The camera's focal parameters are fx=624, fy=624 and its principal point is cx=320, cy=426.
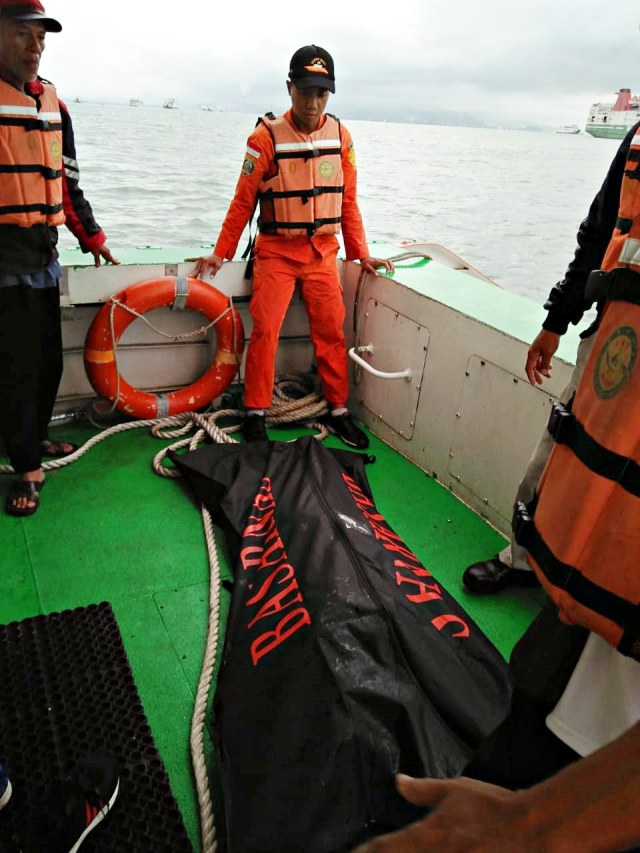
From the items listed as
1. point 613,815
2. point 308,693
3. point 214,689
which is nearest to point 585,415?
point 613,815

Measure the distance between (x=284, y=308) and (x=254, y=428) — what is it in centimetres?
57

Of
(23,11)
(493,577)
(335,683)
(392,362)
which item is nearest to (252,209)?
(392,362)

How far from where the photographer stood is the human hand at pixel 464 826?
0.42 meters

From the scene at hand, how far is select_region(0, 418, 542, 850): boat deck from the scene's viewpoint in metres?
1.64

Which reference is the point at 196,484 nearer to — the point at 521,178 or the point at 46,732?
the point at 46,732

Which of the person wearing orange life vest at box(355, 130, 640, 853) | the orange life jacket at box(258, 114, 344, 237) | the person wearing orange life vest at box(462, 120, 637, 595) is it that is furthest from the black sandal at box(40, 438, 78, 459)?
the person wearing orange life vest at box(355, 130, 640, 853)

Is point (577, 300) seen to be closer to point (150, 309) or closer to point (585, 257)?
point (585, 257)

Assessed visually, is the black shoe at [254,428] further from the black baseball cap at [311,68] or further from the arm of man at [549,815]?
the arm of man at [549,815]

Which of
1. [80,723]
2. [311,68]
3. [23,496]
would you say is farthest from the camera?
[311,68]

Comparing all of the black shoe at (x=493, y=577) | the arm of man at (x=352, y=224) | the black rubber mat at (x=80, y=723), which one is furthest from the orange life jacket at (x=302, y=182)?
the black rubber mat at (x=80, y=723)

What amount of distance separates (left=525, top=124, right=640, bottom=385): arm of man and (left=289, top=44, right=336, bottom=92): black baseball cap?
1.48 m

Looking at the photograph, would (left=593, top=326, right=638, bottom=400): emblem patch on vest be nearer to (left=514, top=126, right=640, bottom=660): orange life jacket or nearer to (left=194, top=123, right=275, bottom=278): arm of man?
(left=514, top=126, right=640, bottom=660): orange life jacket

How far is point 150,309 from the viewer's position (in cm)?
276

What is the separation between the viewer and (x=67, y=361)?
288 cm
